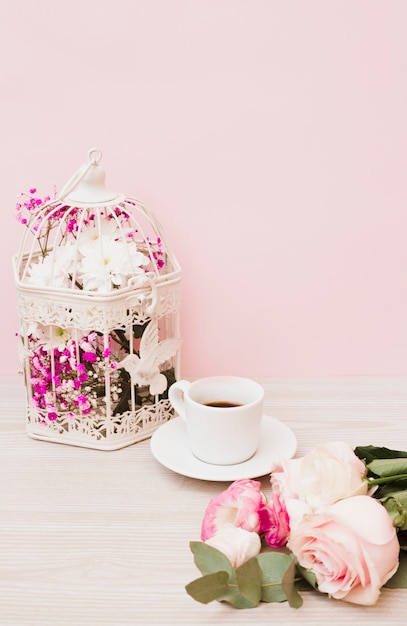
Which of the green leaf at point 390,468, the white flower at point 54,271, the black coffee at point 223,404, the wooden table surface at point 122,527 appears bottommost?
the wooden table surface at point 122,527

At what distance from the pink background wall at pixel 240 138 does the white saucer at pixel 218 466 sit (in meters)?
0.28

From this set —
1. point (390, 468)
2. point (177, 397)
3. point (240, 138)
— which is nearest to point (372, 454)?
point (390, 468)

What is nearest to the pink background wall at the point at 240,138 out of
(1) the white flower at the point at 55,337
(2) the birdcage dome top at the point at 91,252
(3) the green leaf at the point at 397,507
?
(2) the birdcage dome top at the point at 91,252

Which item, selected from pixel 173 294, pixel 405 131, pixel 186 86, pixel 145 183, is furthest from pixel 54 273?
pixel 405 131

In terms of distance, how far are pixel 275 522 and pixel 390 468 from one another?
0.45 feet

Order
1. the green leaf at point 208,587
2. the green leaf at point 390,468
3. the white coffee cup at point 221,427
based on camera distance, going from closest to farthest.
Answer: the green leaf at point 208,587 → the green leaf at point 390,468 → the white coffee cup at point 221,427

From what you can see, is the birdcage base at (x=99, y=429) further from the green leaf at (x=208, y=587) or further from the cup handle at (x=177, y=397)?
the green leaf at (x=208, y=587)

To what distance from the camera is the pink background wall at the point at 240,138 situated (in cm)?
123

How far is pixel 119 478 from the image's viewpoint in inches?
39.8

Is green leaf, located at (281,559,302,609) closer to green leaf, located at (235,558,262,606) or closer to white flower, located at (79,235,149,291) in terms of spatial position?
green leaf, located at (235,558,262,606)

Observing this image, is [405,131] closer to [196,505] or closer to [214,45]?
[214,45]

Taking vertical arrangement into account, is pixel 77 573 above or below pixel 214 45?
below

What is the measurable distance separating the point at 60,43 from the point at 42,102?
0.32ft

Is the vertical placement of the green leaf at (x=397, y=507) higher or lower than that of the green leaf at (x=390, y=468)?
lower
